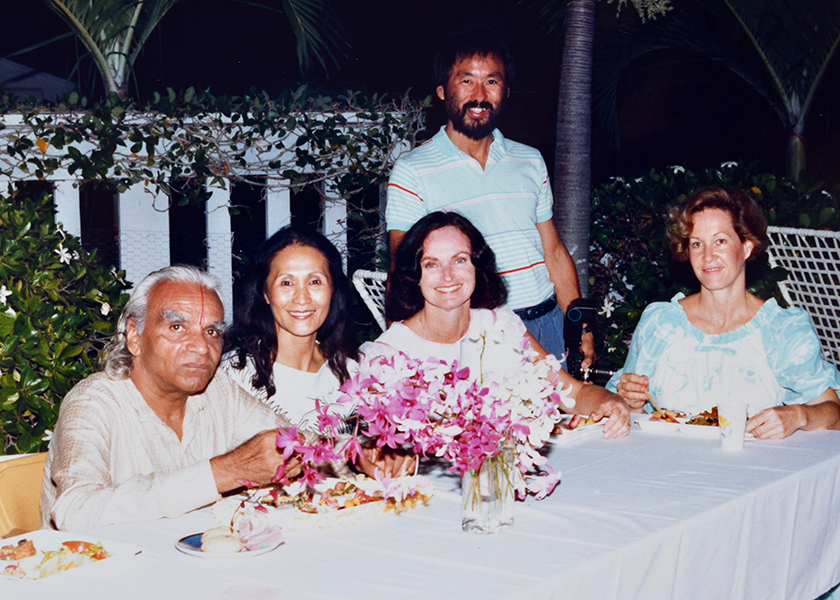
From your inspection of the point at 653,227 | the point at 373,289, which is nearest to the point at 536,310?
the point at 373,289

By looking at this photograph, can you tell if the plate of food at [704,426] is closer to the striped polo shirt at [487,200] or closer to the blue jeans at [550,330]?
the blue jeans at [550,330]

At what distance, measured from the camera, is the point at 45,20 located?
804 cm

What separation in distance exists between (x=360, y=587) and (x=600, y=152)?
Answer: 22.8ft

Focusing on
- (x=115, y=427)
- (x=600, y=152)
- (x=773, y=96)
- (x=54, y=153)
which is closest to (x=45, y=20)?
(x=54, y=153)

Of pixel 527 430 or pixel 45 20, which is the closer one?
pixel 527 430

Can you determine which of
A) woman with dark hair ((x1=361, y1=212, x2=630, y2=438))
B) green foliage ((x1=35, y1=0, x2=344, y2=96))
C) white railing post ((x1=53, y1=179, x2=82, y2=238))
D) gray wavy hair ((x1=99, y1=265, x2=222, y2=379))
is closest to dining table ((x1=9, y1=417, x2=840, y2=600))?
woman with dark hair ((x1=361, y1=212, x2=630, y2=438))

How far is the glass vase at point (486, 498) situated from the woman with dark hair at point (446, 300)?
89 cm

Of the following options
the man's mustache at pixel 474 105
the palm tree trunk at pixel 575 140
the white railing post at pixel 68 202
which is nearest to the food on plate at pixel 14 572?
the man's mustache at pixel 474 105

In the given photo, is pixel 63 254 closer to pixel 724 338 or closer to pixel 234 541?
pixel 234 541

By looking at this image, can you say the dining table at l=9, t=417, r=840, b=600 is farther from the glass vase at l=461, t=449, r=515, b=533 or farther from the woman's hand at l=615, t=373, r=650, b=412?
the woman's hand at l=615, t=373, r=650, b=412

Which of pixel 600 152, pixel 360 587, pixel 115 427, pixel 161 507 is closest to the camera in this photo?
pixel 360 587

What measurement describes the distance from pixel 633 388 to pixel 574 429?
1.28ft

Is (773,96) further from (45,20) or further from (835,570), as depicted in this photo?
(45,20)

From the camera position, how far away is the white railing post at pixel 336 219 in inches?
218
